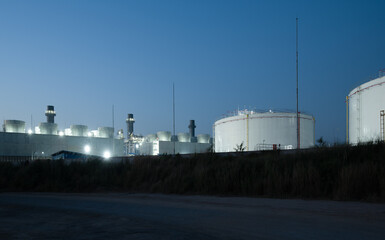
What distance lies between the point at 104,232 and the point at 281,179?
835 cm

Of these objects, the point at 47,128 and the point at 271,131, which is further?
the point at 47,128

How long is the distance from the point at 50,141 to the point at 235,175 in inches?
1623

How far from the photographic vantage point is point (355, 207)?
10188mm

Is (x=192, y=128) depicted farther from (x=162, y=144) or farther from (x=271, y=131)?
(x=271, y=131)

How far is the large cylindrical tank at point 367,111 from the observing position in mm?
23703

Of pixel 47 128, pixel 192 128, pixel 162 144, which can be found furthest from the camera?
pixel 192 128

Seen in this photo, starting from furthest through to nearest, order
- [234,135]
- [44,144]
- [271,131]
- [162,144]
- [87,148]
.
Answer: [162,144], [87,148], [44,144], [234,135], [271,131]

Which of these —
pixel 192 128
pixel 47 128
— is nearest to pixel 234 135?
pixel 47 128

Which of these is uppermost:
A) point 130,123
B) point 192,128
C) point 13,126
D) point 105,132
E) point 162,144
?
point 130,123

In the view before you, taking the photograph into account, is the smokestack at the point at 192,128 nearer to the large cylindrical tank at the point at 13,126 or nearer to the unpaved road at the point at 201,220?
the large cylindrical tank at the point at 13,126

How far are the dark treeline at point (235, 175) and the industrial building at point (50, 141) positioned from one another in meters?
25.8

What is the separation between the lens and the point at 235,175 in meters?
16.1

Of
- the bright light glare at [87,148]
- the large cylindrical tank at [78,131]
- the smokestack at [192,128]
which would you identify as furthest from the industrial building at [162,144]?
the large cylindrical tank at [78,131]

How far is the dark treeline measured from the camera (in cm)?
1273
